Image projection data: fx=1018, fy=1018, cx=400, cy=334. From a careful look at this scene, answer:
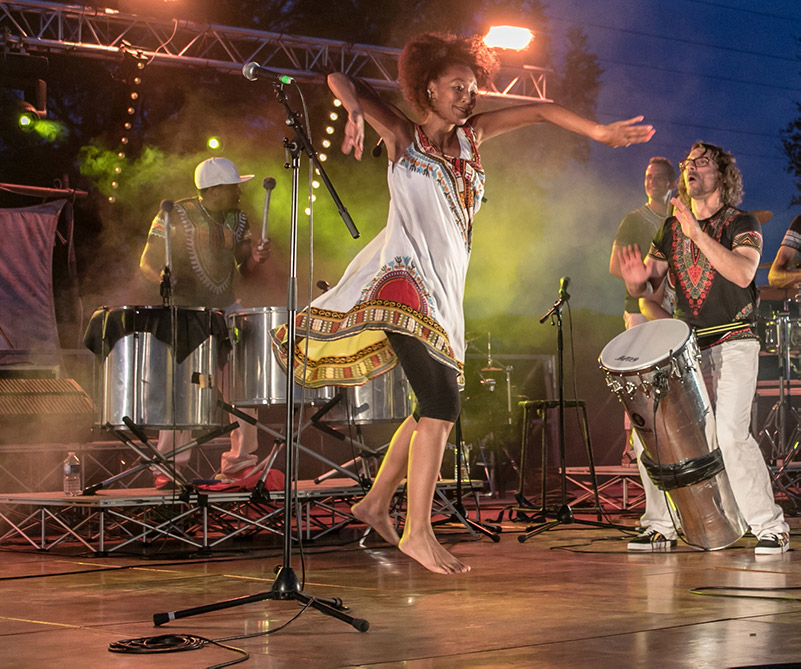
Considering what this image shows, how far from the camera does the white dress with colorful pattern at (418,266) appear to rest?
4.20m

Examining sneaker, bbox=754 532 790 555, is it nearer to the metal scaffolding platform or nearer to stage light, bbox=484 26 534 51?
the metal scaffolding platform

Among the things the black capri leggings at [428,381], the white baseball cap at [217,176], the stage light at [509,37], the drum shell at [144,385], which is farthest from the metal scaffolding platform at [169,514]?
the stage light at [509,37]

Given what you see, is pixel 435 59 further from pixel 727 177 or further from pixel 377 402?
pixel 377 402

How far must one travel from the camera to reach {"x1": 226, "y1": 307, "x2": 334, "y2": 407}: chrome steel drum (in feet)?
19.1

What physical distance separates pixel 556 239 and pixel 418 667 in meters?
12.8

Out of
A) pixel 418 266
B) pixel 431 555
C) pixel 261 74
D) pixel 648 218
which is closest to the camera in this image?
pixel 261 74

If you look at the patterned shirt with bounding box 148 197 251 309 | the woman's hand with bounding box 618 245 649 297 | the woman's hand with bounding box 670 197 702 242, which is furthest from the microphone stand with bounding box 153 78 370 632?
the patterned shirt with bounding box 148 197 251 309

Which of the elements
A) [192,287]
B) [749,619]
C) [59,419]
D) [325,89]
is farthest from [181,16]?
[749,619]

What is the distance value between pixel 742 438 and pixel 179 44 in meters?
8.43

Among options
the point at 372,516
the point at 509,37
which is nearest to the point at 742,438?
the point at 372,516

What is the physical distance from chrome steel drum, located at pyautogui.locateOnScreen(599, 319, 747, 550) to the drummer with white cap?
2.67 meters

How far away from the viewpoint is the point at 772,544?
4770 mm

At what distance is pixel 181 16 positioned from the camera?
39.8ft

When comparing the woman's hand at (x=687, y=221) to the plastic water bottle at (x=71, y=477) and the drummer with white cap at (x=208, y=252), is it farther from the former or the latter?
the plastic water bottle at (x=71, y=477)
